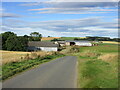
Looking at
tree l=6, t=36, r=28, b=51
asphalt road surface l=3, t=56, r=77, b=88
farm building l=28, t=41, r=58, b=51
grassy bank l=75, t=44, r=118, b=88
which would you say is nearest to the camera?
asphalt road surface l=3, t=56, r=77, b=88

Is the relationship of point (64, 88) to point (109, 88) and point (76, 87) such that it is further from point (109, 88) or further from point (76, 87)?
point (109, 88)

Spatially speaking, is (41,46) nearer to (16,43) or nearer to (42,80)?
(16,43)

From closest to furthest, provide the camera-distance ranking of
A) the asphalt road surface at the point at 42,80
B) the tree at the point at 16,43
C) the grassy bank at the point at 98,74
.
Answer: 1. the asphalt road surface at the point at 42,80
2. the grassy bank at the point at 98,74
3. the tree at the point at 16,43

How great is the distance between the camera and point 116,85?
40.6ft

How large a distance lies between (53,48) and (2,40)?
19808 mm

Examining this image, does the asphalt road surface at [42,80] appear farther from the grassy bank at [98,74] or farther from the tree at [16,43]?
the tree at [16,43]

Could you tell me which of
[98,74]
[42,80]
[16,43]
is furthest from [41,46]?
[42,80]

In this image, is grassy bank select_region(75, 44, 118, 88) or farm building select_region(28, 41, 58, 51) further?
farm building select_region(28, 41, 58, 51)

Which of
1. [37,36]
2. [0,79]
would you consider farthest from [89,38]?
[0,79]

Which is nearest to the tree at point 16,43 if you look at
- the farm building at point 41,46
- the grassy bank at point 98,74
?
the farm building at point 41,46

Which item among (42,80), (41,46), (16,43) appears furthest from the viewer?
(41,46)

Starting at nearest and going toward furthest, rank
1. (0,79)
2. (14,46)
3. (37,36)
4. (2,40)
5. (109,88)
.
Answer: (109,88) < (0,79) < (14,46) < (2,40) < (37,36)

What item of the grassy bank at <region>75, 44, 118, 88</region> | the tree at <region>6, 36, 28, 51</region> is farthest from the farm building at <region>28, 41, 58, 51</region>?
the grassy bank at <region>75, 44, 118, 88</region>

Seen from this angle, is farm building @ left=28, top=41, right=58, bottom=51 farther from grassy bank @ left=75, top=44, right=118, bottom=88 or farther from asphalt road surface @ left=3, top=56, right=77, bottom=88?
asphalt road surface @ left=3, top=56, right=77, bottom=88
